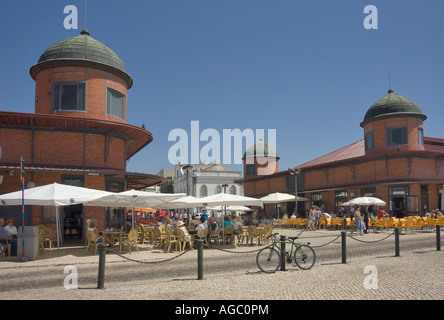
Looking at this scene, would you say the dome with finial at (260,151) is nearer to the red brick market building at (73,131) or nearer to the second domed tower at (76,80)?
the red brick market building at (73,131)

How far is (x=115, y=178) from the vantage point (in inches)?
800

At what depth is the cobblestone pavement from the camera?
7434 mm

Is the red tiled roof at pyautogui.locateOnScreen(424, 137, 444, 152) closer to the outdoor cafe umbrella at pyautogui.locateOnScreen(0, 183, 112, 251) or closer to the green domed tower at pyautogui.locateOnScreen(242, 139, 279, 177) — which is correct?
the green domed tower at pyautogui.locateOnScreen(242, 139, 279, 177)

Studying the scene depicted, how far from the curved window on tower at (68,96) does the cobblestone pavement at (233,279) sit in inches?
378

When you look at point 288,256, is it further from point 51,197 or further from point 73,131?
point 73,131

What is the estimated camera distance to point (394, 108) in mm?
31844

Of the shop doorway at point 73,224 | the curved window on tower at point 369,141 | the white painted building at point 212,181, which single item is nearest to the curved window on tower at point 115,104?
the shop doorway at point 73,224

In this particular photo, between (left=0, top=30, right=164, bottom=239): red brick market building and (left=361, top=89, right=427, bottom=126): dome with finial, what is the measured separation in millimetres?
20459

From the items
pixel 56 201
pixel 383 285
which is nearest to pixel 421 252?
pixel 383 285

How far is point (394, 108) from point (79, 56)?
970 inches

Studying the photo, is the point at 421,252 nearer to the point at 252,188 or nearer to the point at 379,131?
the point at 379,131

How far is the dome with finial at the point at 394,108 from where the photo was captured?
3159cm

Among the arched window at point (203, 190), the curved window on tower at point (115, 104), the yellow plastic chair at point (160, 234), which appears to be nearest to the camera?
the yellow plastic chair at point (160, 234)
